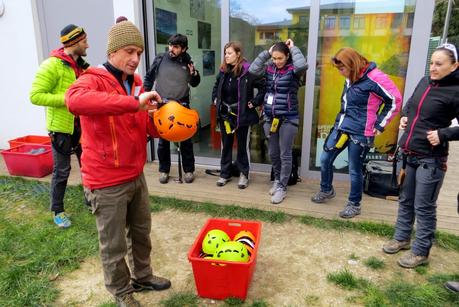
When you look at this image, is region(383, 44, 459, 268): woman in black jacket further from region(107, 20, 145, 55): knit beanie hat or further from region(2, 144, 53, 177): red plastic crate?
region(2, 144, 53, 177): red plastic crate

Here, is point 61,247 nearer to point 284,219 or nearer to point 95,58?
point 284,219

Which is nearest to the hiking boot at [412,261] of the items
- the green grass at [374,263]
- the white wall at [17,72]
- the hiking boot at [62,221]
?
the green grass at [374,263]

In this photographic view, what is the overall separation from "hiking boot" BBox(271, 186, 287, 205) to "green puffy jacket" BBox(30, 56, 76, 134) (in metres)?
2.33

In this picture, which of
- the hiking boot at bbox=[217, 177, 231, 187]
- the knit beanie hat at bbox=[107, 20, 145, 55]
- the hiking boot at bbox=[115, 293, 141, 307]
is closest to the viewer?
the knit beanie hat at bbox=[107, 20, 145, 55]

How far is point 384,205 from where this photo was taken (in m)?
4.16

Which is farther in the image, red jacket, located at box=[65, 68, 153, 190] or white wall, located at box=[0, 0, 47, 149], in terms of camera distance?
white wall, located at box=[0, 0, 47, 149]

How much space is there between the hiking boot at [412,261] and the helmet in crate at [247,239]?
4.26 ft

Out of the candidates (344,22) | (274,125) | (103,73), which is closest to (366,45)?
(344,22)

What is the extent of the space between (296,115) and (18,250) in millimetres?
3149

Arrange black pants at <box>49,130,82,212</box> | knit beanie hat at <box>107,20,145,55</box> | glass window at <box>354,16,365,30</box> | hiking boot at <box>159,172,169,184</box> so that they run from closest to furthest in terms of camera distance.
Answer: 1. knit beanie hat at <box>107,20,145,55</box>
2. black pants at <box>49,130,82,212</box>
3. glass window at <box>354,16,365,30</box>
4. hiking boot at <box>159,172,169,184</box>

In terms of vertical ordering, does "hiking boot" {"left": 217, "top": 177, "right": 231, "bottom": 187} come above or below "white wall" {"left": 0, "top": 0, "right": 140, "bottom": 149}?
below

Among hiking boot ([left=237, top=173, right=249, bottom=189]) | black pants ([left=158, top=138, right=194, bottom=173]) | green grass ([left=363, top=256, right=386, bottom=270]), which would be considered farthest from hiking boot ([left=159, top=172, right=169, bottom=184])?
green grass ([left=363, top=256, right=386, bottom=270])

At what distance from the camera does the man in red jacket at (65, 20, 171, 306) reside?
196 centimetres

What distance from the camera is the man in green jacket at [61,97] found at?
326 centimetres
